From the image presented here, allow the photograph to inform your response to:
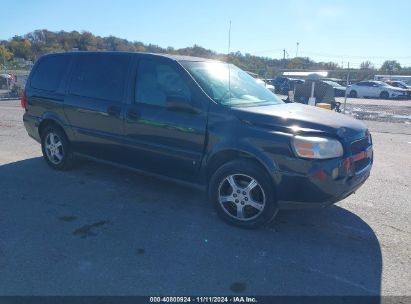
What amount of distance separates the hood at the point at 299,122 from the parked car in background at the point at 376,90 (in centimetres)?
2662

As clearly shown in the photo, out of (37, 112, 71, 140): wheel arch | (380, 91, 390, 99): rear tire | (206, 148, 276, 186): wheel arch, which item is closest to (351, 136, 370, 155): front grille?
(206, 148, 276, 186): wheel arch

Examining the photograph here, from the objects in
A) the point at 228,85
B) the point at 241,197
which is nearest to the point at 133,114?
the point at 228,85

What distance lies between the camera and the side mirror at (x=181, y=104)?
400cm

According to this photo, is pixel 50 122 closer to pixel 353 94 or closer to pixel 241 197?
pixel 241 197

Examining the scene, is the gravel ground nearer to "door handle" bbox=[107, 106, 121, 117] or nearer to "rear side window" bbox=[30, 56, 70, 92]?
"door handle" bbox=[107, 106, 121, 117]

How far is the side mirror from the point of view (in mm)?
4004

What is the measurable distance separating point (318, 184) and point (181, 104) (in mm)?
1700

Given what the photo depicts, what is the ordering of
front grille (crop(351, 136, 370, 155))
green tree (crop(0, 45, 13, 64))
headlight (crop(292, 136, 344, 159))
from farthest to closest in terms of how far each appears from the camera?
green tree (crop(0, 45, 13, 64)) < front grille (crop(351, 136, 370, 155)) < headlight (crop(292, 136, 344, 159))

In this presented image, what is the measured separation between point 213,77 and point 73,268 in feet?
8.70

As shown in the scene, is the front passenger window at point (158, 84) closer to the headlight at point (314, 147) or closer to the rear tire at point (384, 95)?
the headlight at point (314, 147)

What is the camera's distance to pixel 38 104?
5.83 m

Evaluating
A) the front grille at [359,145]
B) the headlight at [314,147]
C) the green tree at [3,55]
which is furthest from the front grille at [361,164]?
the green tree at [3,55]

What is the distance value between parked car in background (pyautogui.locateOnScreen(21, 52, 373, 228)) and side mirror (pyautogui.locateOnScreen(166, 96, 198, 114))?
11 mm

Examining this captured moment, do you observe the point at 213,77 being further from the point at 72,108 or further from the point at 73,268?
the point at 73,268
